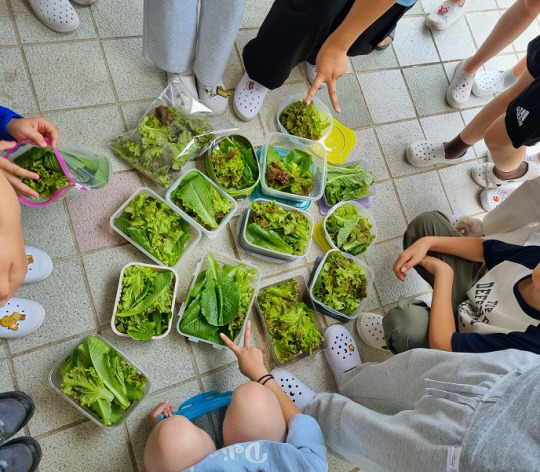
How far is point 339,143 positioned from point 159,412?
4.27 ft

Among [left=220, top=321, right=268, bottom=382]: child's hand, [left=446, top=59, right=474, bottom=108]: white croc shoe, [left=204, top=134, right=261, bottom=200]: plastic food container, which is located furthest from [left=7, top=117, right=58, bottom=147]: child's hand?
[left=446, top=59, right=474, bottom=108]: white croc shoe

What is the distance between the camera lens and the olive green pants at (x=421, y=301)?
1.41 meters

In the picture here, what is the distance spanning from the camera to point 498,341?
118 cm

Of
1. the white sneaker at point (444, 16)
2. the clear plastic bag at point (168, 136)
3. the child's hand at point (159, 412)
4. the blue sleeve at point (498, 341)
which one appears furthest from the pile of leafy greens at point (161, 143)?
the white sneaker at point (444, 16)

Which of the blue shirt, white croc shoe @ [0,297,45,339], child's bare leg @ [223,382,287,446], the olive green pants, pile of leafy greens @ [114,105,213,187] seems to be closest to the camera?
the blue shirt

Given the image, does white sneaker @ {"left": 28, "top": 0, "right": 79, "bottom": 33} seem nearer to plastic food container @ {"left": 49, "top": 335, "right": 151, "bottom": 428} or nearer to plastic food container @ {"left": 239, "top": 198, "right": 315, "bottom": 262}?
plastic food container @ {"left": 239, "top": 198, "right": 315, "bottom": 262}

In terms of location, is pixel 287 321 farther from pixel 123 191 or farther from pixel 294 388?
pixel 123 191

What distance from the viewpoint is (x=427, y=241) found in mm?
1517

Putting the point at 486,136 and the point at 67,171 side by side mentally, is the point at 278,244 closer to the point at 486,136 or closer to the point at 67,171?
the point at 67,171

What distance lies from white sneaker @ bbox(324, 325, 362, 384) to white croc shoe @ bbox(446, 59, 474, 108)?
134 cm

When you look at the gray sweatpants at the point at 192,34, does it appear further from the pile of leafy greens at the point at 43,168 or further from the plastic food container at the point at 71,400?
the plastic food container at the point at 71,400

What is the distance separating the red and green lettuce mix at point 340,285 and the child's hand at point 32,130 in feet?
3.33

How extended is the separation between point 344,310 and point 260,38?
3.51 ft

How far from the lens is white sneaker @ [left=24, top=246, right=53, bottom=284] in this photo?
136cm
